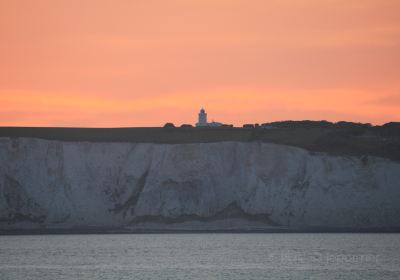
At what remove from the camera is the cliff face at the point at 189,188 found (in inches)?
3351

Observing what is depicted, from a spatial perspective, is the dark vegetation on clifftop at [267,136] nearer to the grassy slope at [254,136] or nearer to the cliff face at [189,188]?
the grassy slope at [254,136]

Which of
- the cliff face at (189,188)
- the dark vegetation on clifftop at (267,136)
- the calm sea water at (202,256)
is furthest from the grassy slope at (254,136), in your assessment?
the calm sea water at (202,256)

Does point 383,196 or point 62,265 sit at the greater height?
point 383,196

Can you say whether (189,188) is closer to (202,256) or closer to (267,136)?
(267,136)

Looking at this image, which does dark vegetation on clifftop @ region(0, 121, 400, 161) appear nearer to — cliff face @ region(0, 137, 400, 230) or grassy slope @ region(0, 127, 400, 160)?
grassy slope @ region(0, 127, 400, 160)

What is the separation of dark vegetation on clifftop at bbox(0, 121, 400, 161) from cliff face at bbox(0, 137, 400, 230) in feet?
3.98

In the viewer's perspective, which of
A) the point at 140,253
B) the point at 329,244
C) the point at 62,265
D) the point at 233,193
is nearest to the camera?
the point at 62,265

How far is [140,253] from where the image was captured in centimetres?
7050

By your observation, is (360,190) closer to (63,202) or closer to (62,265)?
(63,202)

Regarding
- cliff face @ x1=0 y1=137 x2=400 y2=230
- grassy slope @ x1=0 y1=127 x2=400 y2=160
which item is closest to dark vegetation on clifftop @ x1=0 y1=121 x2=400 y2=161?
grassy slope @ x1=0 y1=127 x2=400 y2=160

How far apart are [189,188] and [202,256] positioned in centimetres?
1891

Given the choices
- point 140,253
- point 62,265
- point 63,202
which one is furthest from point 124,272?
point 63,202

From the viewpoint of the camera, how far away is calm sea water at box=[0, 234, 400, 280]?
5881cm

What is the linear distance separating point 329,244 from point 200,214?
13197 mm
